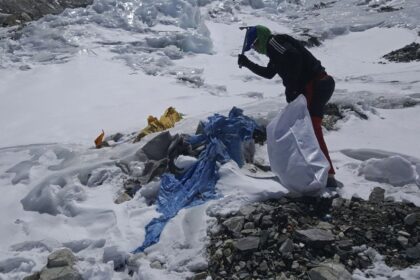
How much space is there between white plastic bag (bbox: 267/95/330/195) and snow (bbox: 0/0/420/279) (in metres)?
0.16

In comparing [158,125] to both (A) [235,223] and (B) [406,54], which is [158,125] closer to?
(A) [235,223]

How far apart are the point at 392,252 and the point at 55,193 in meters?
2.54

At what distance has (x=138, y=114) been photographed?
5855 millimetres

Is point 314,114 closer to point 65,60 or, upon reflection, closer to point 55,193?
point 55,193

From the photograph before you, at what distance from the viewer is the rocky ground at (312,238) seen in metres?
2.44

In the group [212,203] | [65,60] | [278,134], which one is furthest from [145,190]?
[65,60]

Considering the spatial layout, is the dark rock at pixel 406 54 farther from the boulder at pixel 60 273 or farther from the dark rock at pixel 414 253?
the boulder at pixel 60 273

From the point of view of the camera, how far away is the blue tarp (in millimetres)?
→ 3135

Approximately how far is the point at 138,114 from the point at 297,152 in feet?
10.6

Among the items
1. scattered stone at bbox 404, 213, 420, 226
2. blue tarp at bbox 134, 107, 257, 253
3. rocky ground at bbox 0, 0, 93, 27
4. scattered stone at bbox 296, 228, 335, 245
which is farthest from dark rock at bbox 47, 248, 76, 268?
rocky ground at bbox 0, 0, 93, 27

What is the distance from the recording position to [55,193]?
3.56m

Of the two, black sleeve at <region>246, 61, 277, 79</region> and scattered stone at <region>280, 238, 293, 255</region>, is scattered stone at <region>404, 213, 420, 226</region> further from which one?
black sleeve at <region>246, 61, 277, 79</region>

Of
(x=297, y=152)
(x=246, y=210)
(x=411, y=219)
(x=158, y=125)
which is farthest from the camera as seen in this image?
(x=158, y=125)

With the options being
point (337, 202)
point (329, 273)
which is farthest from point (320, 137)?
point (329, 273)
